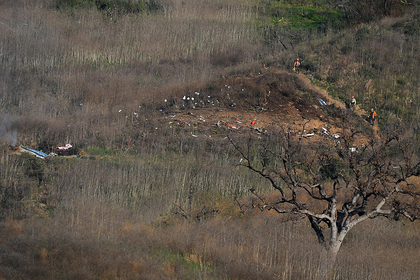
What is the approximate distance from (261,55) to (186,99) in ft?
21.3

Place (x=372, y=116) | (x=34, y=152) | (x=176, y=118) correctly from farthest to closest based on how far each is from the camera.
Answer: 1. (x=372, y=116)
2. (x=176, y=118)
3. (x=34, y=152)

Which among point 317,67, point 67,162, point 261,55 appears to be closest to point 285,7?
point 261,55

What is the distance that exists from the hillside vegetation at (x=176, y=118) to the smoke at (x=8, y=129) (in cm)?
7

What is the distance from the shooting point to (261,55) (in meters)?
29.0

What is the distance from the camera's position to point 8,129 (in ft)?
67.6

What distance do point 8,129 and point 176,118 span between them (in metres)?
6.63

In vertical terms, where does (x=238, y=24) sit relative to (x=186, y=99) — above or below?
above

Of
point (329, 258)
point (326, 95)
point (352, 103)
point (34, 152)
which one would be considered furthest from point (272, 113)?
point (329, 258)

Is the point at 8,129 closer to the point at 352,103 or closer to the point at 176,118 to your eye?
the point at 176,118

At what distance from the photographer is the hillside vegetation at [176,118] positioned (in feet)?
39.2

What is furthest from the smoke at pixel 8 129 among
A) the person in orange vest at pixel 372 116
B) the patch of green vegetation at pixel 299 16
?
the patch of green vegetation at pixel 299 16

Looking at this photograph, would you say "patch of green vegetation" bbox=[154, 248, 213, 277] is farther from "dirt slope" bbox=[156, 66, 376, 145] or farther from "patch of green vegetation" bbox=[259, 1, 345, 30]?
"patch of green vegetation" bbox=[259, 1, 345, 30]

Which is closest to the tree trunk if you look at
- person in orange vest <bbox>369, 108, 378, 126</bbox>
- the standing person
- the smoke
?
the smoke

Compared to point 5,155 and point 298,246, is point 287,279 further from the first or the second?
point 5,155
